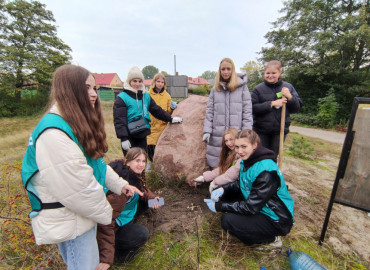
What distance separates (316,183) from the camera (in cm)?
359

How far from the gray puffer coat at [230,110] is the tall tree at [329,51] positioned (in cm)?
1138

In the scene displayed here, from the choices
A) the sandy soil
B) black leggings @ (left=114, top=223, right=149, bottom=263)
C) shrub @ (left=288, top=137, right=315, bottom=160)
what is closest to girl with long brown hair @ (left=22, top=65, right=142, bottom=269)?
black leggings @ (left=114, top=223, right=149, bottom=263)

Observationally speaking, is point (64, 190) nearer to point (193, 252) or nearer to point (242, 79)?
point (193, 252)

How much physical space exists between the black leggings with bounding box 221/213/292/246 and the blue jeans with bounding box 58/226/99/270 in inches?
49.3

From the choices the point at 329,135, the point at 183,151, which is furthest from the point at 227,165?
the point at 329,135

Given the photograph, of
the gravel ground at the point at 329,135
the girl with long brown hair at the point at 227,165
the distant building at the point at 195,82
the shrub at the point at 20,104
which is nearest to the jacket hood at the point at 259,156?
the girl with long brown hair at the point at 227,165

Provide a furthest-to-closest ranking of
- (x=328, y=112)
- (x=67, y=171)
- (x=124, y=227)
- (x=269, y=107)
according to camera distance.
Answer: (x=328, y=112), (x=269, y=107), (x=124, y=227), (x=67, y=171)

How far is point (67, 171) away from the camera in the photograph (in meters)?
1.03

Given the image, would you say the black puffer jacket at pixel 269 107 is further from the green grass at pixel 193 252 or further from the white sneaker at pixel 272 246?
the white sneaker at pixel 272 246

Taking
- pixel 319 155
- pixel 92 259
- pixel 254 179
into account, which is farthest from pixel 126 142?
pixel 319 155

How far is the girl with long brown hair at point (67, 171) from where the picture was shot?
1.02m

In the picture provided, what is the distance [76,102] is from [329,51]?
1448 cm

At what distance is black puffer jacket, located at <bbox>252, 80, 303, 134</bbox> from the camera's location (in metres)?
2.72

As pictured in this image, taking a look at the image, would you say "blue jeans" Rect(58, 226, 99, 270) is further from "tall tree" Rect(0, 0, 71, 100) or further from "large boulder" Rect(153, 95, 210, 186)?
"tall tree" Rect(0, 0, 71, 100)
